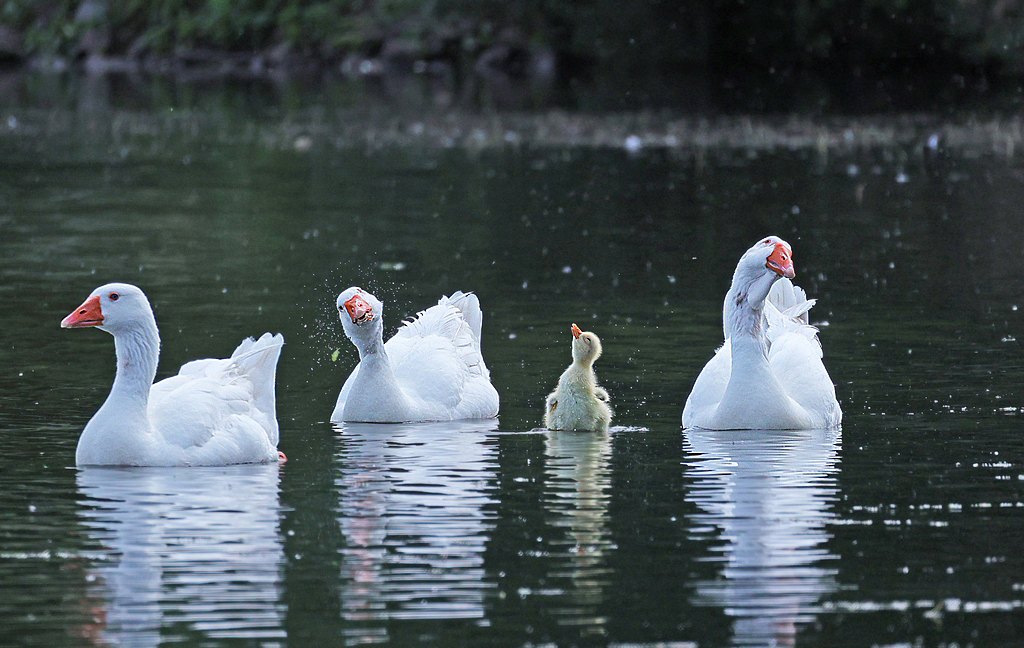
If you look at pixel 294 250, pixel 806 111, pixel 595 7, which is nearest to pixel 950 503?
pixel 294 250

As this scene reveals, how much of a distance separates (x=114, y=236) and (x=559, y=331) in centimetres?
943

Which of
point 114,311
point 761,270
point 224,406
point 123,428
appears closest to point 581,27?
point 761,270

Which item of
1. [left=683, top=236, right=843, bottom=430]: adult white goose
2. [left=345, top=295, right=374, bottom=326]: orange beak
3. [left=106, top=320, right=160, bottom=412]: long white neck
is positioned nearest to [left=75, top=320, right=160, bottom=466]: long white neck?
[left=106, top=320, right=160, bottom=412]: long white neck

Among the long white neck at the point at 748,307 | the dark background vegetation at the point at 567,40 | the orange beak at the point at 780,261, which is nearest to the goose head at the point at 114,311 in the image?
the long white neck at the point at 748,307

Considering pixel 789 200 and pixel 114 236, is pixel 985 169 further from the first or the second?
pixel 114 236

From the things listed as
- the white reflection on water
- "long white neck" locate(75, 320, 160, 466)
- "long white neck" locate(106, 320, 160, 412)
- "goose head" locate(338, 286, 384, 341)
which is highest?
"goose head" locate(338, 286, 384, 341)

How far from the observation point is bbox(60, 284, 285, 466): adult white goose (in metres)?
11.9

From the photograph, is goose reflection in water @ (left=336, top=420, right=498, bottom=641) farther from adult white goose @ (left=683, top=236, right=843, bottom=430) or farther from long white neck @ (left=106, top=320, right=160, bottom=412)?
adult white goose @ (left=683, top=236, right=843, bottom=430)

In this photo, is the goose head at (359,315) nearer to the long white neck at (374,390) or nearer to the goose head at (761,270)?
the long white neck at (374,390)

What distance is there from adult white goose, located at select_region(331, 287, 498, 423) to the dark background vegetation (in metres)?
38.4

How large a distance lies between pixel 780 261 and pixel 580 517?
11.4ft

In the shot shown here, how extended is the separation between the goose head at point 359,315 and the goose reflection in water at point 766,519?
8.01 ft

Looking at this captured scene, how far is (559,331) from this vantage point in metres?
17.4

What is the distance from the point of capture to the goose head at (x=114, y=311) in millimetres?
12289
